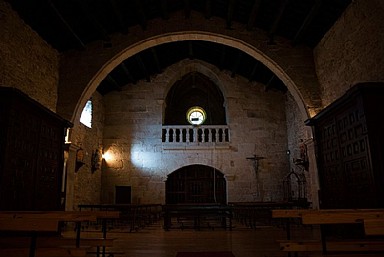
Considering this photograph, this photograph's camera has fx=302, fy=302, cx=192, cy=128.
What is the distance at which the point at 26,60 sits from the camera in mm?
6043

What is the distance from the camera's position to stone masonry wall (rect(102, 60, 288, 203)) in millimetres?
10141

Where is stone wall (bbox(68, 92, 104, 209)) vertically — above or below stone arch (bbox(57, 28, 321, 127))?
below

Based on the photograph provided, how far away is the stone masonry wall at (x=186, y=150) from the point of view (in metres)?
10.1

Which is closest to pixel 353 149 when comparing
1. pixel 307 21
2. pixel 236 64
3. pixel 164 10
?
pixel 307 21

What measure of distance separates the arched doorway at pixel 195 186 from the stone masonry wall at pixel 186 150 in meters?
0.74

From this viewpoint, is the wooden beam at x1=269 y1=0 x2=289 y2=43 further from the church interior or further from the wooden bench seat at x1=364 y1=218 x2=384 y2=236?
the wooden bench seat at x1=364 y1=218 x2=384 y2=236

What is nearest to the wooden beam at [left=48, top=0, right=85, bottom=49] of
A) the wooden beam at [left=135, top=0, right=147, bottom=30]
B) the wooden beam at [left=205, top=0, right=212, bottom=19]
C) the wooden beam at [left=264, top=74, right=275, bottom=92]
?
the wooden beam at [left=135, top=0, right=147, bottom=30]

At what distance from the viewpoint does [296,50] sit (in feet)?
24.5

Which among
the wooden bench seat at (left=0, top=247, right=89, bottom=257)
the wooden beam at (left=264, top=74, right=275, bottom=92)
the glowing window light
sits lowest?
the wooden bench seat at (left=0, top=247, right=89, bottom=257)

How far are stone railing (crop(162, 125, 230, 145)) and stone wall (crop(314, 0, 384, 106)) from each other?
4.21 meters

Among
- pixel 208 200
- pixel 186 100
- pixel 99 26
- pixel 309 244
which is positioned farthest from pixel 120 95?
pixel 309 244

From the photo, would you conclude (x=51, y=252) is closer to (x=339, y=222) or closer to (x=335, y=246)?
(x=339, y=222)

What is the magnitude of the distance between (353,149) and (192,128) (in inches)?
264

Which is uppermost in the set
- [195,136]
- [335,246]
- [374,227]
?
[195,136]
